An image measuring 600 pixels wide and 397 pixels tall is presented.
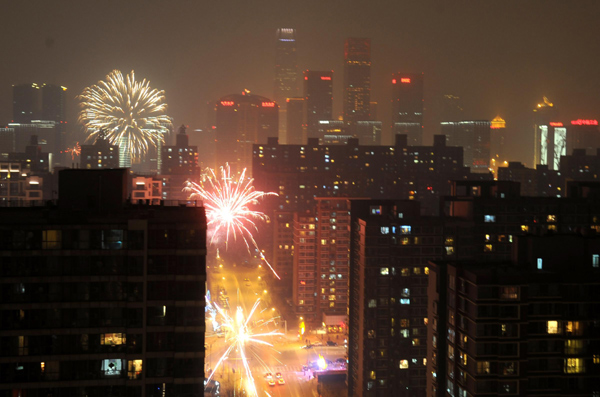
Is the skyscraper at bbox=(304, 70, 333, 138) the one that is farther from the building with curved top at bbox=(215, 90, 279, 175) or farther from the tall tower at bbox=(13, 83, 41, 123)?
the tall tower at bbox=(13, 83, 41, 123)

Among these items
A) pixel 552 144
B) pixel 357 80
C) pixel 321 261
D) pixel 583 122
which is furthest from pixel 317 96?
pixel 321 261

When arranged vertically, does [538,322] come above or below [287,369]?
above

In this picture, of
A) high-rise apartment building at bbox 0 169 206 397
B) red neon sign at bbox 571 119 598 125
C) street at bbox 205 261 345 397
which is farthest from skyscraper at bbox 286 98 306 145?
high-rise apartment building at bbox 0 169 206 397

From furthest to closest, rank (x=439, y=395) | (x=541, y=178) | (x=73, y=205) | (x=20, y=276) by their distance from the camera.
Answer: (x=541, y=178)
(x=439, y=395)
(x=73, y=205)
(x=20, y=276)

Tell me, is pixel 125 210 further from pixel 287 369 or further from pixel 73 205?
pixel 287 369

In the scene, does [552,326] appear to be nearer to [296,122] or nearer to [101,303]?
[101,303]

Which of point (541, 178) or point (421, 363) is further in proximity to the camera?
→ point (541, 178)

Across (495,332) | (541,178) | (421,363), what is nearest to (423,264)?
(421,363)
